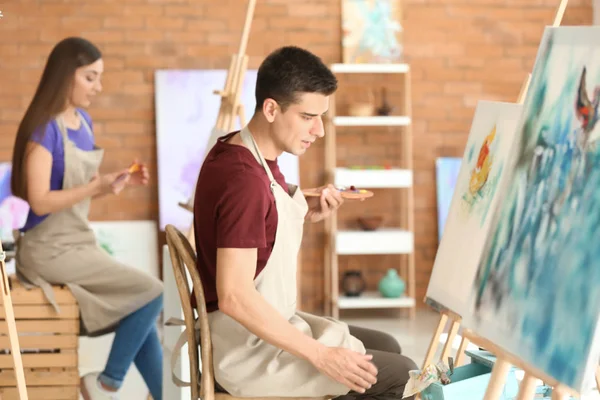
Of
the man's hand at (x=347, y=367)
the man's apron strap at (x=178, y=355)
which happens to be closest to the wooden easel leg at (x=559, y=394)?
the man's hand at (x=347, y=367)

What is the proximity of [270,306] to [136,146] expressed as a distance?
3.87 metres

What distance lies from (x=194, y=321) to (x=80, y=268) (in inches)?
49.4

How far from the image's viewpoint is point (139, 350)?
339 cm

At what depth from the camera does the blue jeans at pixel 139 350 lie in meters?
3.25

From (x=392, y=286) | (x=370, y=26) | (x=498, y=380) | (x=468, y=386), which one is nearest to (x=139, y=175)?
(x=468, y=386)

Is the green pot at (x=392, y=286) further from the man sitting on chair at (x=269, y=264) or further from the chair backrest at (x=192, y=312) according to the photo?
the chair backrest at (x=192, y=312)

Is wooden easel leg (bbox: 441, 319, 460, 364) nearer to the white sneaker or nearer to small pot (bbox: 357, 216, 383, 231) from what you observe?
the white sneaker

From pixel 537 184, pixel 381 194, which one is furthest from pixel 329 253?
pixel 537 184

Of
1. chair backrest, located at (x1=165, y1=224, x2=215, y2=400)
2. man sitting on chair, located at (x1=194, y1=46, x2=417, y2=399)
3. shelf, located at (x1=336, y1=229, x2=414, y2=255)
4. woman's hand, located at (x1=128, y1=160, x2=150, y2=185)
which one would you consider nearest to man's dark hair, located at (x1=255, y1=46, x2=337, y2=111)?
man sitting on chair, located at (x1=194, y1=46, x2=417, y2=399)

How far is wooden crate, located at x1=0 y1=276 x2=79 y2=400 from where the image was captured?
323 centimetres

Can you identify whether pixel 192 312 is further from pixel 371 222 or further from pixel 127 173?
pixel 371 222

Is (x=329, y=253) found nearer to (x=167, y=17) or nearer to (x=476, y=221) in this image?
(x=167, y=17)

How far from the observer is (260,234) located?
199cm

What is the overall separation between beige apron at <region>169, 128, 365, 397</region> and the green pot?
3391 mm
